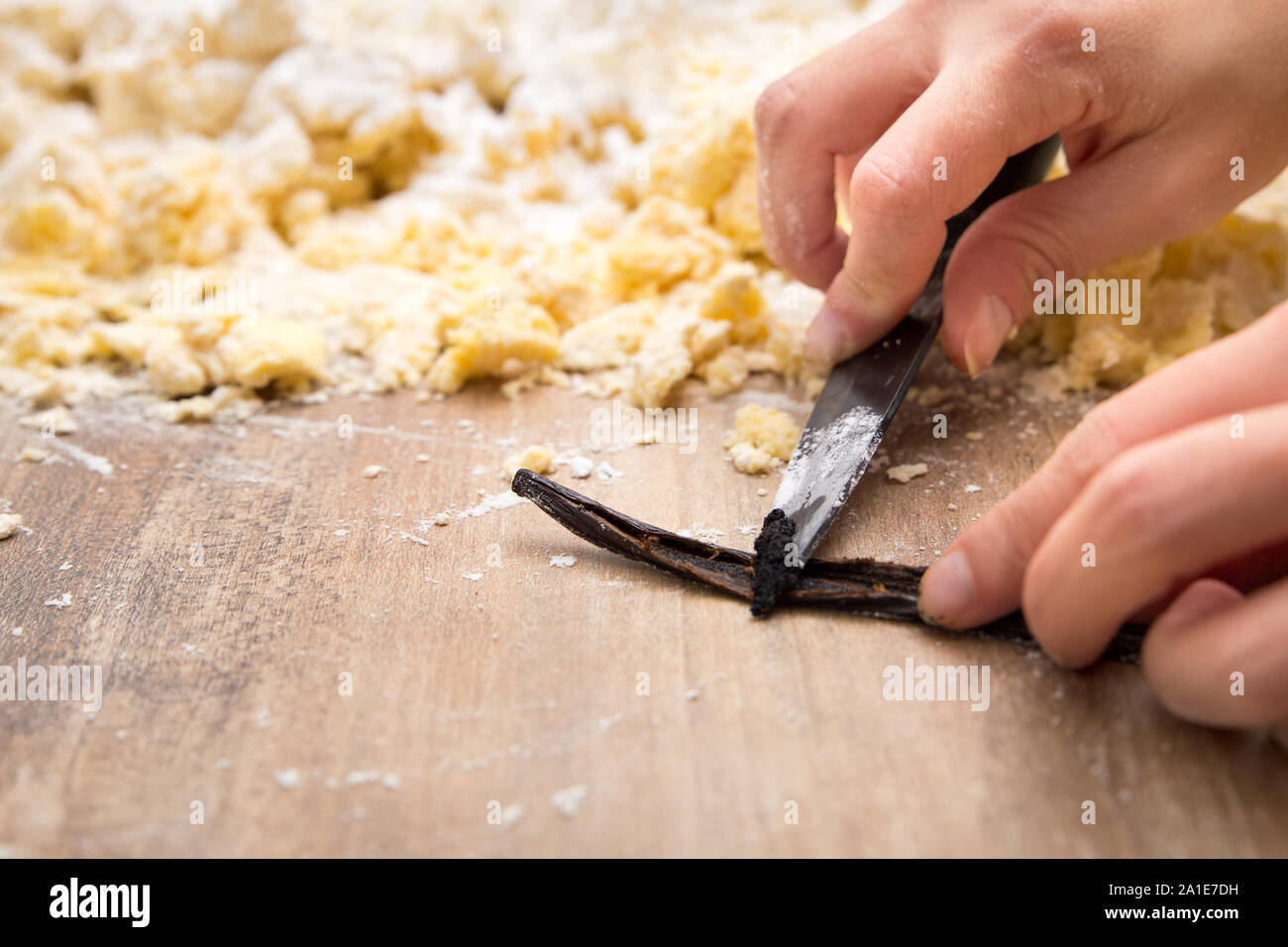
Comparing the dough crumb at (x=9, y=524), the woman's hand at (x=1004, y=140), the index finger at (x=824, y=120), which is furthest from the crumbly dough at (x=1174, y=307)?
the dough crumb at (x=9, y=524)

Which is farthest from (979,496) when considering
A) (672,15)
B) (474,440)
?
(672,15)

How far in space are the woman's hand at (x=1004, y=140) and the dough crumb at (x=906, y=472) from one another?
16 centimetres

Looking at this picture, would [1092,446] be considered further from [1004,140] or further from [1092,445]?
[1004,140]

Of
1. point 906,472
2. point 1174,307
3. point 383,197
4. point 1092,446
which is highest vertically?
point 1092,446

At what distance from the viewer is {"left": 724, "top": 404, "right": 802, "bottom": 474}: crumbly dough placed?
52.5 inches

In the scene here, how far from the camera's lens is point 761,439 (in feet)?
4.47

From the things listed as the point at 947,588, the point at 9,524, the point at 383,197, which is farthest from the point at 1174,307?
Answer: the point at 9,524

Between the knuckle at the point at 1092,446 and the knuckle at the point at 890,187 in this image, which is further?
the knuckle at the point at 890,187

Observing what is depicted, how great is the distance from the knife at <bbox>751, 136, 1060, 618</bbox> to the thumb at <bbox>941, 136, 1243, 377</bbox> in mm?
37

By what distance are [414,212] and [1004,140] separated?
1035mm

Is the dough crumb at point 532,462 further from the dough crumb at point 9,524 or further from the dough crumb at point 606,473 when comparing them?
the dough crumb at point 9,524

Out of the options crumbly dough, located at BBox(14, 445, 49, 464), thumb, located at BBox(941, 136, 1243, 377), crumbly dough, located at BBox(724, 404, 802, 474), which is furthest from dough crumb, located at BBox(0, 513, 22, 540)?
thumb, located at BBox(941, 136, 1243, 377)

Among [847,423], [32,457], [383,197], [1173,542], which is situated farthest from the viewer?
[383,197]

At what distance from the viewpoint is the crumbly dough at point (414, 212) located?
153 cm
